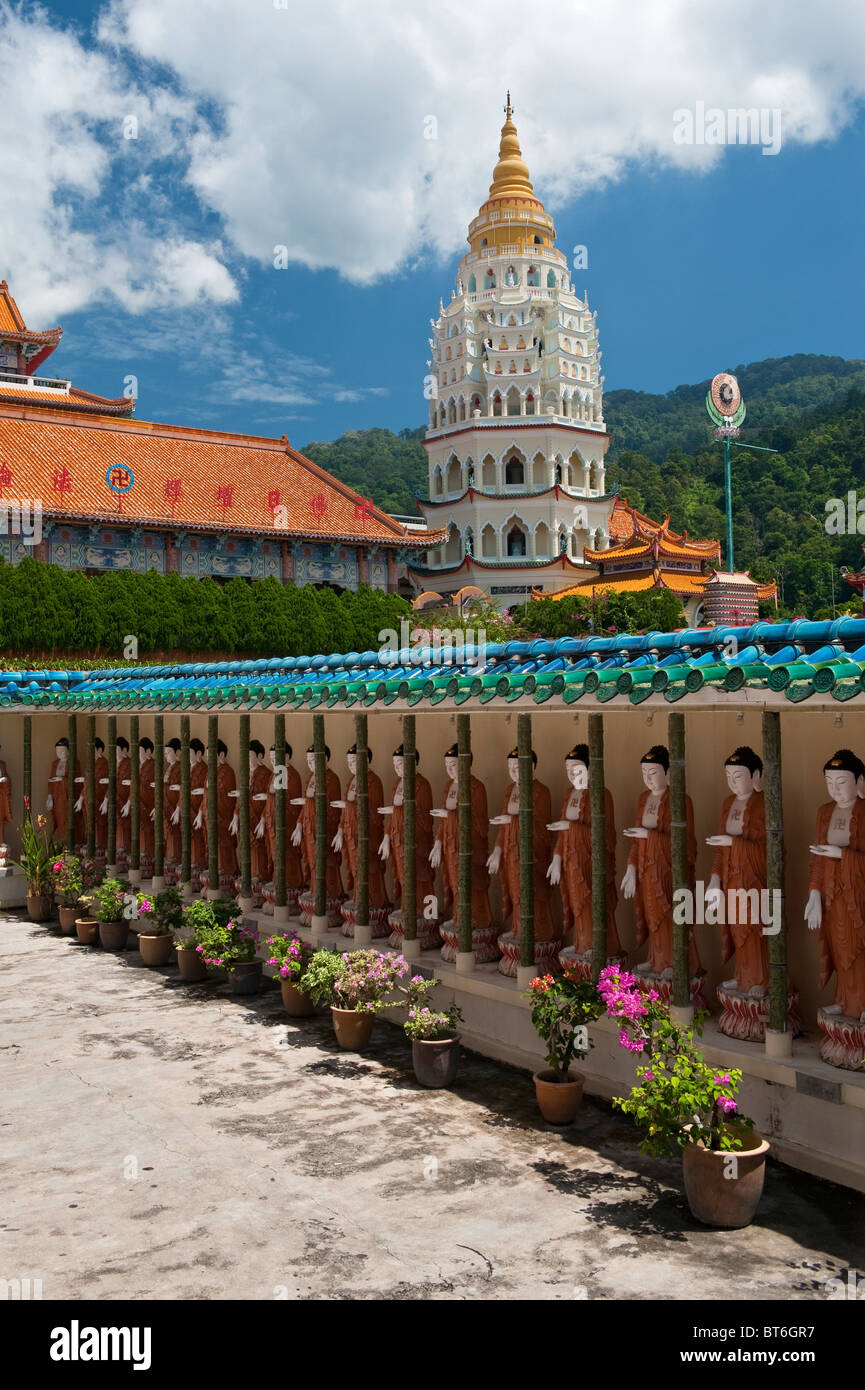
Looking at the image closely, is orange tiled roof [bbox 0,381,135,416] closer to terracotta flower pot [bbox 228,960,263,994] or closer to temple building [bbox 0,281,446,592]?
temple building [bbox 0,281,446,592]

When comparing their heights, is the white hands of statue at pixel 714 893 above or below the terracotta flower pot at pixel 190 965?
above

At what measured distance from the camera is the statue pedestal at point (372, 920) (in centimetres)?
1200

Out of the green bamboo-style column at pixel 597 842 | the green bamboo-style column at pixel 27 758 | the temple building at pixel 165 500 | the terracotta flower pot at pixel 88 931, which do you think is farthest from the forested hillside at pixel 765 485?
the green bamboo-style column at pixel 597 842

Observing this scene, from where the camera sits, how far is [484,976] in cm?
1022

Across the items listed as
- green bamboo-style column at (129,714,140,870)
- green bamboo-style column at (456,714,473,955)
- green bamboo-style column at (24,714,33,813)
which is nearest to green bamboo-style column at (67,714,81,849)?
green bamboo-style column at (24,714,33,813)

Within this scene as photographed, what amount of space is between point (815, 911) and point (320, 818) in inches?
248

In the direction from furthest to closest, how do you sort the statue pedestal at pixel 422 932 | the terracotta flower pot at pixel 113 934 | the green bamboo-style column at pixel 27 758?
the green bamboo-style column at pixel 27 758 → the terracotta flower pot at pixel 113 934 → the statue pedestal at pixel 422 932

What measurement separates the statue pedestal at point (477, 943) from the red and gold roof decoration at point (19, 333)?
→ 41.8 m

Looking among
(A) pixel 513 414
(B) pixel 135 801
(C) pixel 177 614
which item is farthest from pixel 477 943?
(A) pixel 513 414

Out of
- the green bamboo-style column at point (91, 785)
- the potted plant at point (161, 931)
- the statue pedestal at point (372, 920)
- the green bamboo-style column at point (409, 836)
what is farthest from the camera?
the green bamboo-style column at point (91, 785)

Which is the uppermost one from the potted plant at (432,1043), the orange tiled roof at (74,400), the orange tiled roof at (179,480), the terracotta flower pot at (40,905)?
the orange tiled roof at (74,400)

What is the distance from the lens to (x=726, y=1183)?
20.8 feet

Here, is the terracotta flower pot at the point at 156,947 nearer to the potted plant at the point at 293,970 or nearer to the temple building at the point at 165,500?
the potted plant at the point at 293,970
